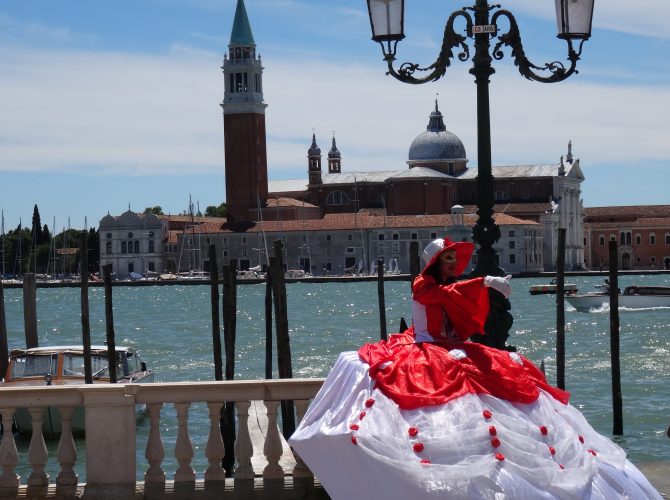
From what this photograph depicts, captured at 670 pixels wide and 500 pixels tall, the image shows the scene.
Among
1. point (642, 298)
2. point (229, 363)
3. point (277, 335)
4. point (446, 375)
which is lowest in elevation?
point (642, 298)

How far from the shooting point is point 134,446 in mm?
5125

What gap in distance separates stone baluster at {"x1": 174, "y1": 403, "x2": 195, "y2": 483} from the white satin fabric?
962 millimetres

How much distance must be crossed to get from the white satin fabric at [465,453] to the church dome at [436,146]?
8677 centimetres

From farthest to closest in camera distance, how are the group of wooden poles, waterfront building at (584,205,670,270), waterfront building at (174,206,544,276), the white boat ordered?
waterfront building at (584,205,670,270) → waterfront building at (174,206,544,276) → the white boat → the group of wooden poles

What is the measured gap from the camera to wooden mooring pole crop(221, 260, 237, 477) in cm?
1112

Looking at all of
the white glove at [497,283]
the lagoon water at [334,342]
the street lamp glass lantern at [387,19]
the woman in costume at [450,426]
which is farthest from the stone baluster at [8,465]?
the lagoon water at [334,342]

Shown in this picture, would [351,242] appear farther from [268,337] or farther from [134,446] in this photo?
[134,446]

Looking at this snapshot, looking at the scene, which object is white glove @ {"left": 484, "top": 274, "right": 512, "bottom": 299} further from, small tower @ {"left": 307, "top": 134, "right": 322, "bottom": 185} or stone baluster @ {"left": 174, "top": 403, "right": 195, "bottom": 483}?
small tower @ {"left": 307, "top": 134, "right": 322, "bottom": 185}

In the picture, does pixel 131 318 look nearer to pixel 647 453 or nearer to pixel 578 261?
pixel 647 453

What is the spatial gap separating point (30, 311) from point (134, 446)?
1441 cm

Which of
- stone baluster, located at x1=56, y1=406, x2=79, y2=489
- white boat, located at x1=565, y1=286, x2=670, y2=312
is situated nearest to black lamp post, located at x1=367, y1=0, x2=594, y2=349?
stone baluster, located at x1=56, y1=406, x2=79, y2=489

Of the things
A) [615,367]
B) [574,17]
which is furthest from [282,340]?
[574,17]

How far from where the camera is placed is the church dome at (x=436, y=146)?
90.8 metres

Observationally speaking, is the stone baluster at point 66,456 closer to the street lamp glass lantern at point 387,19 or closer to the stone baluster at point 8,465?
the stone baluster at point 8,465
